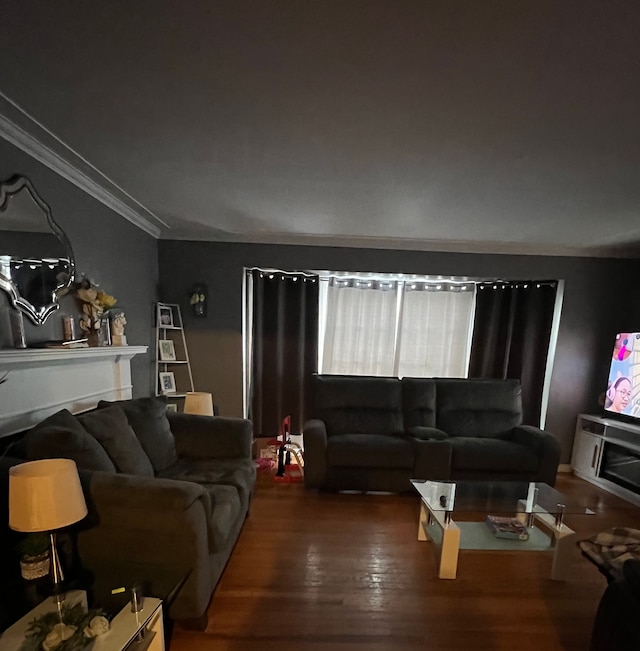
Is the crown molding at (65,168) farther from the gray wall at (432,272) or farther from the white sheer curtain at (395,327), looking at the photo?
the white sheer curtain at (395,327)

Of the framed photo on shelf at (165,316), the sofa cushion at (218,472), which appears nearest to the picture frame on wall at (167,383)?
the framed photo on shelf at (165,316)

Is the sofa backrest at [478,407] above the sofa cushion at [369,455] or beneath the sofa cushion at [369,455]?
above

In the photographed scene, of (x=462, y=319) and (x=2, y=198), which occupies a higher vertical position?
(x=2, y=198)

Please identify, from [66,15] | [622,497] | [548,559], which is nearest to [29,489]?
[66,15]

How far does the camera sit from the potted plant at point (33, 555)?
143cm

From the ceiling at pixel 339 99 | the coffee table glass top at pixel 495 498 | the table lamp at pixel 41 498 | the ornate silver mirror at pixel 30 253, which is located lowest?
the coffee table glass top at pixel 495 498

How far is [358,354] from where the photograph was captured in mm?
4258

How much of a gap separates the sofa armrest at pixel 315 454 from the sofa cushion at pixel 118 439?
4.22 ft

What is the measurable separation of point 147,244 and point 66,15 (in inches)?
103

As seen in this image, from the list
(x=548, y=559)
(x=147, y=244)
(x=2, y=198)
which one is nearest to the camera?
(x=2, y=198)

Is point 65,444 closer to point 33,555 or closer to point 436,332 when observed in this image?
point 33,555

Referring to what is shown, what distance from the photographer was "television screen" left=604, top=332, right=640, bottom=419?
11.0ft

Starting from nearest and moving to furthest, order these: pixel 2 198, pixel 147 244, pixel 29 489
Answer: pixel 29 489 → pixel 2 198 → pixel 147 244

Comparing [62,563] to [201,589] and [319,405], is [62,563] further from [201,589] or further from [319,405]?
[319,405]
